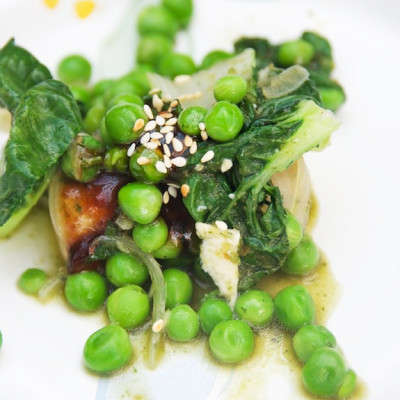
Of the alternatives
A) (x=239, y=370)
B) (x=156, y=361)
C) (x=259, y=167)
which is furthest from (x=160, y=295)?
(x=259, y=167)

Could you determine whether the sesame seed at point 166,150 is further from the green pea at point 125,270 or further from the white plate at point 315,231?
the white plate at point 315,231

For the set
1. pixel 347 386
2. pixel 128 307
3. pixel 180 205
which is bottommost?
pixel 128 307

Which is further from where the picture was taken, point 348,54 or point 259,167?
point 348,54

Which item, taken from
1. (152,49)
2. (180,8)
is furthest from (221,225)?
(180,8)

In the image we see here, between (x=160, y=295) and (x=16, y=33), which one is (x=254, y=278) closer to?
(x=160, y=295)

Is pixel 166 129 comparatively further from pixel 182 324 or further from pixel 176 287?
pixel 182 324

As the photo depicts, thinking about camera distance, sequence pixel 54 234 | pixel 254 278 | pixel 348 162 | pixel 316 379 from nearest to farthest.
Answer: pixel 316 379 → pixel 254 278 → pixel 54 234 → pixel 348 162

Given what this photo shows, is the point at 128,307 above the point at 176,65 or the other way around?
the other way around
